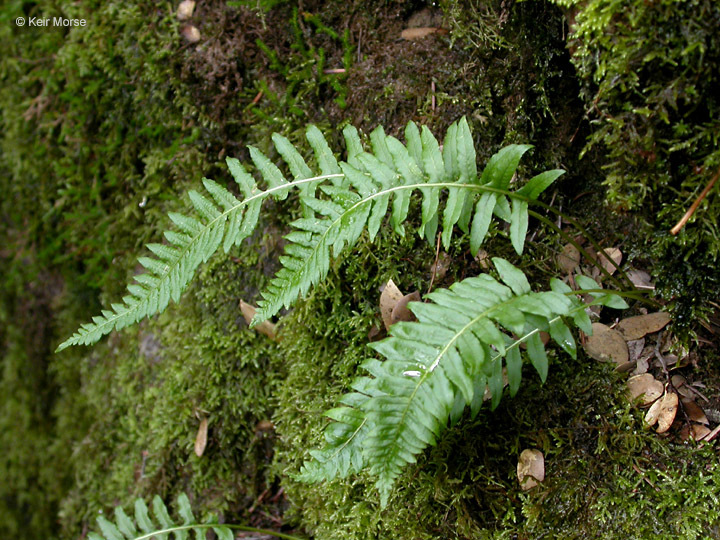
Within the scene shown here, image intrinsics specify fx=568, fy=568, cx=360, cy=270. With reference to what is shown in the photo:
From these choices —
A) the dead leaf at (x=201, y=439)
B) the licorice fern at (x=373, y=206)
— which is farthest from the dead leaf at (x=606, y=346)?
the dead leaf at (x=201, y=439)

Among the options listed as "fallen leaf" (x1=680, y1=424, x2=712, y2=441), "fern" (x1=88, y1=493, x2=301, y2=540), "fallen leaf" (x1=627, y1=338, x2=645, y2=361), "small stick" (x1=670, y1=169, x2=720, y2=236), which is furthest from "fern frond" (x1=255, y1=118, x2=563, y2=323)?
"fern" (x1=88, y1=493, x2=301, y2=540)

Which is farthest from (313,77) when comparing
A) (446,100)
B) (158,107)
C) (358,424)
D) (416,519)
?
(416,519)

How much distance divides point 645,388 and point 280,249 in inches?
69.4

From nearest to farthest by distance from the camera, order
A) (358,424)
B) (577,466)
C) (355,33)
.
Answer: (358,424)
(577,466)
(355,33)

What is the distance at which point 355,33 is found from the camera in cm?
282

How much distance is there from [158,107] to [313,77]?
1044mm

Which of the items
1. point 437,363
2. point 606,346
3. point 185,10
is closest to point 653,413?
point 606,346

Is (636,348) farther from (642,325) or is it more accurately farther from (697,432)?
(697,432)

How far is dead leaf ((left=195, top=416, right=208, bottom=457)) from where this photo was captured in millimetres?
3008

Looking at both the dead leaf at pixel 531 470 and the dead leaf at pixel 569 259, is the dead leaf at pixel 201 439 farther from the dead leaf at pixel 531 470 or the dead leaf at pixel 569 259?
the dead leaf at pixel 569 259

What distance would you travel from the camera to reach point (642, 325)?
2.24 m

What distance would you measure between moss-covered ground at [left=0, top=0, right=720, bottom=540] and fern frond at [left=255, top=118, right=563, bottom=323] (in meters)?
0.38

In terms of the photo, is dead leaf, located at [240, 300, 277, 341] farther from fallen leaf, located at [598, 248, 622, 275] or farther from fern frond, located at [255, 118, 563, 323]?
fallen leaf, located at [598, 248, 622, 275]

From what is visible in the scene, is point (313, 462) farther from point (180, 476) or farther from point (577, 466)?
point (180, 476)
